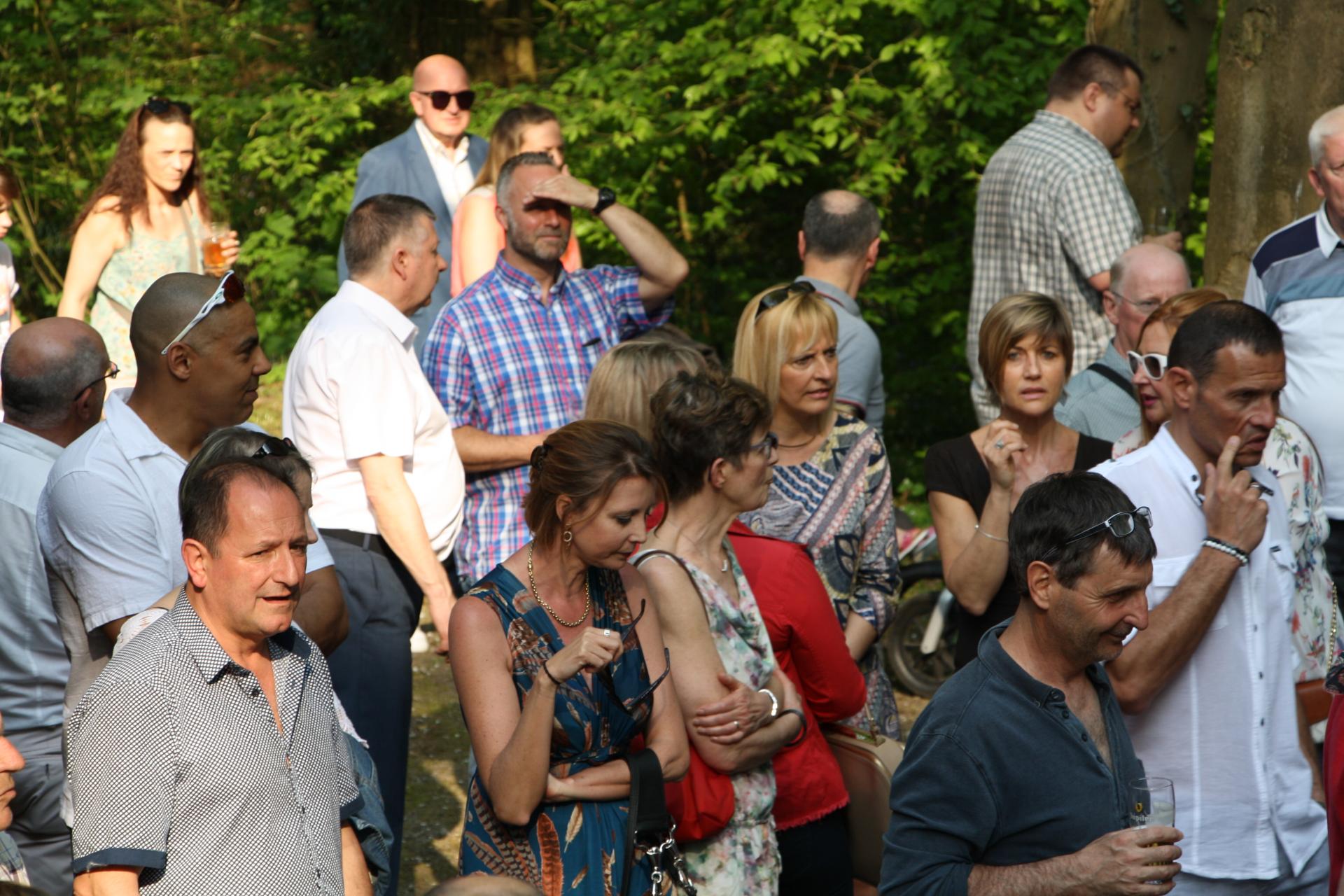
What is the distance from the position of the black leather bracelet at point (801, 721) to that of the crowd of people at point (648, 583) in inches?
0.6

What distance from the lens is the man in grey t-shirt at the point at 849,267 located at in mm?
5617

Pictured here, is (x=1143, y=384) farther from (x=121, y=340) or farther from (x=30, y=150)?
(x=30, y=150)

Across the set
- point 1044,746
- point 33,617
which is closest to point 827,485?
point 1044,746

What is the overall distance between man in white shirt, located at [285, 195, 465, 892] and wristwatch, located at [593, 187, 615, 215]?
76 cm

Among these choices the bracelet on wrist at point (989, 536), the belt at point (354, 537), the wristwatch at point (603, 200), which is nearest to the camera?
the bracelet on wrist at point (989, 536)

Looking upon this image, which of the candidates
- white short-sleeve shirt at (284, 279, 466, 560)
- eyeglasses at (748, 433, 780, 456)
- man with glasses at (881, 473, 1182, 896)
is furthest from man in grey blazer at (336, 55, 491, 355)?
man with glasses at (881, 473, 1182, 896)

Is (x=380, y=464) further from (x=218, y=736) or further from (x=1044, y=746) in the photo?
(x=1044, y=746)

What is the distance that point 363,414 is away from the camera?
459 centimetres

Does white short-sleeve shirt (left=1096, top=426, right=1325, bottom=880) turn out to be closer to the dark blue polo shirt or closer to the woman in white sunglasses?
the woman in white sunglasses

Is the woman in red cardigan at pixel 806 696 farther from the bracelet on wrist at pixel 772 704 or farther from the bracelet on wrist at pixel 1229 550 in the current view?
the bracelet on wrist at pixel 1229 550

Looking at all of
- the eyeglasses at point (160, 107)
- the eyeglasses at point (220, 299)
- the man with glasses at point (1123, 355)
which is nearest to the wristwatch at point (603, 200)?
the man with glasses at point (1123, 355)

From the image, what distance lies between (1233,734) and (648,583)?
4.62ft

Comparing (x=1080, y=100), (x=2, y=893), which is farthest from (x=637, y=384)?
(x=1080, y=100)

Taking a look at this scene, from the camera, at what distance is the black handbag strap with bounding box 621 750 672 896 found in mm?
3379
